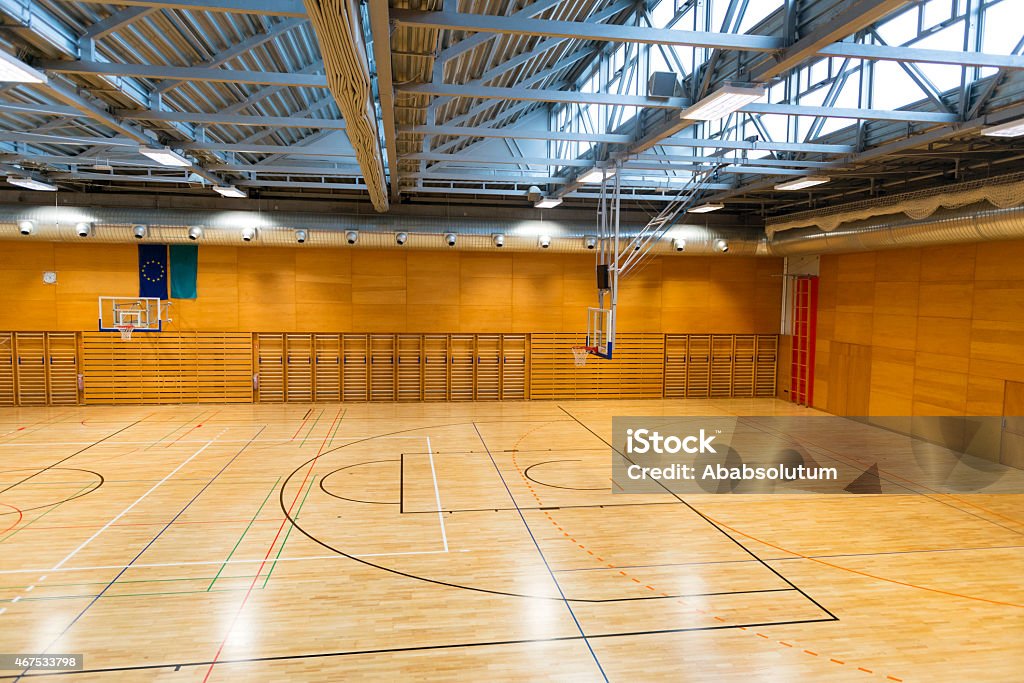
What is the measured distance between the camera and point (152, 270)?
779 inches

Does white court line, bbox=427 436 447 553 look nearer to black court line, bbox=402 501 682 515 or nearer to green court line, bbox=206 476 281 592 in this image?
black court line, bbox=402 501 682 515

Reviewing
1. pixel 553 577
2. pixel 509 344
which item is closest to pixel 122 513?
pixel 553 577

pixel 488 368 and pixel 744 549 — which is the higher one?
pixel 488 368

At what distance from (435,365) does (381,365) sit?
1.75 meters

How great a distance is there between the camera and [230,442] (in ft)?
50.4

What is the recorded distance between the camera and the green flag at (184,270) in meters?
19.9

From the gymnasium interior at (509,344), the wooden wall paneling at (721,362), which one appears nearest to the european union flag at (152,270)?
the gymnasium interior at (509,344)

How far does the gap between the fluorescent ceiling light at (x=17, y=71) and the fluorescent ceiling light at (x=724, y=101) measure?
24.3 ft

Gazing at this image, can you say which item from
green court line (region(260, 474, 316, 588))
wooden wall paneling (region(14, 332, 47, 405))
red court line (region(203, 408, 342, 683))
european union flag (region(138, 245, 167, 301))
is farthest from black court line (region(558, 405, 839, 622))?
wooden wall paneling (region(14, 332, 47, 405))

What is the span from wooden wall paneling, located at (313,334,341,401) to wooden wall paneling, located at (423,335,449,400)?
278 cm

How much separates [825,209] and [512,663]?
15101mm

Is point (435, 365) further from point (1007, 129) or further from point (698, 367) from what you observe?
point (1007, 129)

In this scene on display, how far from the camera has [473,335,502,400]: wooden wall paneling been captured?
71.1ft

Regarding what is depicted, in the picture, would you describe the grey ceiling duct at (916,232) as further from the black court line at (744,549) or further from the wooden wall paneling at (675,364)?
the black court line at (744,549)
